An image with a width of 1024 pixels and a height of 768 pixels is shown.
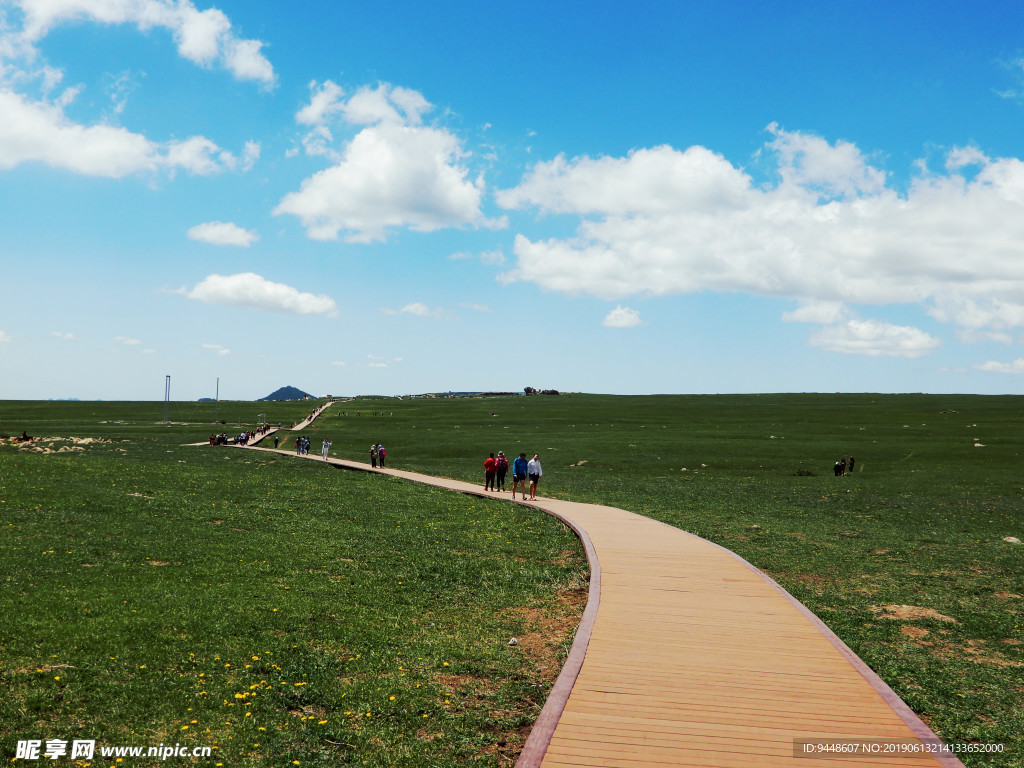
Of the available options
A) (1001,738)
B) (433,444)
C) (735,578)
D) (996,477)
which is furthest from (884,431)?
(1001,738)

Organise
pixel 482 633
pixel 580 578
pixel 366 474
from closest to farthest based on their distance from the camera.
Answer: pixel 482 633 → pixel 580 578 → pixel 366 474

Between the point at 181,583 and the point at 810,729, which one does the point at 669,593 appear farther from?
the point at 181,583

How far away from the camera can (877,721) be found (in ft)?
28.2

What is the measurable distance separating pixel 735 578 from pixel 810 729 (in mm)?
8129

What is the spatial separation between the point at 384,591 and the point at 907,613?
1270 cm

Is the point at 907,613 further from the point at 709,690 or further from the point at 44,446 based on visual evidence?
the point at 44,446

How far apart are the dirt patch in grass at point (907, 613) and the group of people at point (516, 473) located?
17.7 meters

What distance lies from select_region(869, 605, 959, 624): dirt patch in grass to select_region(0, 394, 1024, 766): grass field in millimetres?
73

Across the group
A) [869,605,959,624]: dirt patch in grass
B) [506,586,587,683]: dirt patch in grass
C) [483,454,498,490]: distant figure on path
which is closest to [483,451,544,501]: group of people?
[483,454,498,490]: distant figure on path

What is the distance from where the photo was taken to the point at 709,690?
9469mm

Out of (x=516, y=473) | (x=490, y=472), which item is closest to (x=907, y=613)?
(x=516, y=473)

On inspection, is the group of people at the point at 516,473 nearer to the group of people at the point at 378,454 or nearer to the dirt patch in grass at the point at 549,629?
the group of people at the point at 378,454

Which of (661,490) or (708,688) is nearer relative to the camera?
(708,688)

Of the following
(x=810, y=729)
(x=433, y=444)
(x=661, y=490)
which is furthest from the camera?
(x=433, y=444)
